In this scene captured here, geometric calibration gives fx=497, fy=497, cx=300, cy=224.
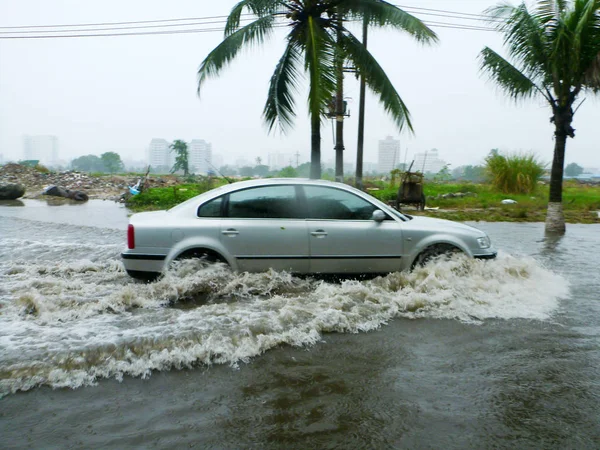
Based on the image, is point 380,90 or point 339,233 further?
point 380,90

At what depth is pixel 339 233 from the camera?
6.40 m

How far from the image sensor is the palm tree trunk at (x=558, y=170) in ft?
Answer: 44.2

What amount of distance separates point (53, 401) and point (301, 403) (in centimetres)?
174

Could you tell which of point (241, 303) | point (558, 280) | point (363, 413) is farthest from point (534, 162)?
point (363, 413)

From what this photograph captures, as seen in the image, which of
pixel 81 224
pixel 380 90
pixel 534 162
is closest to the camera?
pixel 380 90

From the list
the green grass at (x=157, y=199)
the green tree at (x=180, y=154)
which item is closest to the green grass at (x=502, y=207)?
the green grass at (x=157, y=199)

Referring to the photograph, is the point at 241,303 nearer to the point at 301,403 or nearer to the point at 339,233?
the point at 339,233

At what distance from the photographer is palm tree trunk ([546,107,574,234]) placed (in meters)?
13.5

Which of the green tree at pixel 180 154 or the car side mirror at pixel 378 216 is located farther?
the green tree at pixel 180 154

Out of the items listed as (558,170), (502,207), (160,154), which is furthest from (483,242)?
(160,154)

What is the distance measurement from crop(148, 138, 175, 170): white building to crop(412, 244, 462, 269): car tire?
48795 mm

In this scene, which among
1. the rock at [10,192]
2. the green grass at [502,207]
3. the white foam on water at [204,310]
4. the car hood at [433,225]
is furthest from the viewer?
the rock at [10,192]

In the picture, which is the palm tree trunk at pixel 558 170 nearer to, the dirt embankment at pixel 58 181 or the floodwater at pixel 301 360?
the floodwater at pixel 301 360

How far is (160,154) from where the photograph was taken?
56.4 meters
